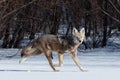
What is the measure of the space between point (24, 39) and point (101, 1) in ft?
12.1

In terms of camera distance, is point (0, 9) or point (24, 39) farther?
point (24, 39)

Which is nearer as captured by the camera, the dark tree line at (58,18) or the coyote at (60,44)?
the coyote at (60,44)

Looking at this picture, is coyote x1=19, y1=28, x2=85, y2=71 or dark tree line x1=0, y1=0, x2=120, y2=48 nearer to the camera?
coyote x1=19, y1=28, x2=85, y2=71

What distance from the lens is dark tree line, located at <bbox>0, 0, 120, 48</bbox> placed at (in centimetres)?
1881

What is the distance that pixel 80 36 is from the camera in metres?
10.5

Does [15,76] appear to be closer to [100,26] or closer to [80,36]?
[80,36]

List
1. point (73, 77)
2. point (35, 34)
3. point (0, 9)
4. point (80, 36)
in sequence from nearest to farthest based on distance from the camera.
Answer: point (73, 77) < point (80, 36) < point (0, 9) < point (35, 34)

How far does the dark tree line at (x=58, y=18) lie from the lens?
1881 centimetres

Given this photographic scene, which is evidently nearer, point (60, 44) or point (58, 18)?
point (60, 44)

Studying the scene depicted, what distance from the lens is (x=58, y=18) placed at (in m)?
19.2

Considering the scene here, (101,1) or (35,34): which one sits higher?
(101,1)

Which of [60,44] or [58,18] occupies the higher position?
[58,18]

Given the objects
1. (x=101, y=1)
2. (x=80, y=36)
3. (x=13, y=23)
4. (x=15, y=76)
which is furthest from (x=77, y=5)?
(x=15, y=76)

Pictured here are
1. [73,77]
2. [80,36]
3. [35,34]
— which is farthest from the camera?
[35,34]
